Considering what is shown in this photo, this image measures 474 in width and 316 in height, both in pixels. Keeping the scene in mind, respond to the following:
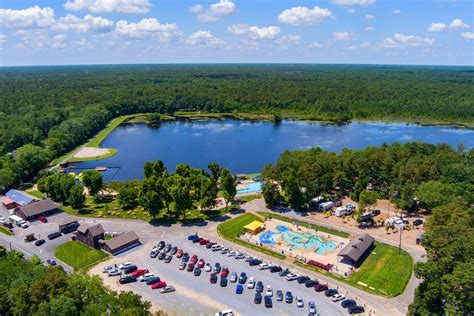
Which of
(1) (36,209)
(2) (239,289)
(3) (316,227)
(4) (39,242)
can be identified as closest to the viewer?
(2) (239,289)

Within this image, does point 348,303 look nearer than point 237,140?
Yes

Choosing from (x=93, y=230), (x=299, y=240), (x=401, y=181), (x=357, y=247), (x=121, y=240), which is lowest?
(x=299, y=240)

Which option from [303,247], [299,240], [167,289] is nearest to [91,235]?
[167,289]

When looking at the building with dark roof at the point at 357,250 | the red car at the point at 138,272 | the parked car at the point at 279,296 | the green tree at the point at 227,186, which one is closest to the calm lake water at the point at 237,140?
the green tree at the point at 227,186

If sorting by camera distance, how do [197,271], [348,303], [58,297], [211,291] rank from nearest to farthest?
[58,297] → [348,303] → [211,291] → [197,271]

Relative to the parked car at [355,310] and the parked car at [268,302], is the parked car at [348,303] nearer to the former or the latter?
the parked car at [355,310]

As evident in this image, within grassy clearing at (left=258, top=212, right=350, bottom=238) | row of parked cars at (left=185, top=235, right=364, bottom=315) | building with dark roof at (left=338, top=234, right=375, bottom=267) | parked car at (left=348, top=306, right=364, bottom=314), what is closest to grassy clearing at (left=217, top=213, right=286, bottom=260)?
row of parked cars at (left=185, top=235, right=364, bottom=315)

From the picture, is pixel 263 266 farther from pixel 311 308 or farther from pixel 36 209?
pixel 36 209
